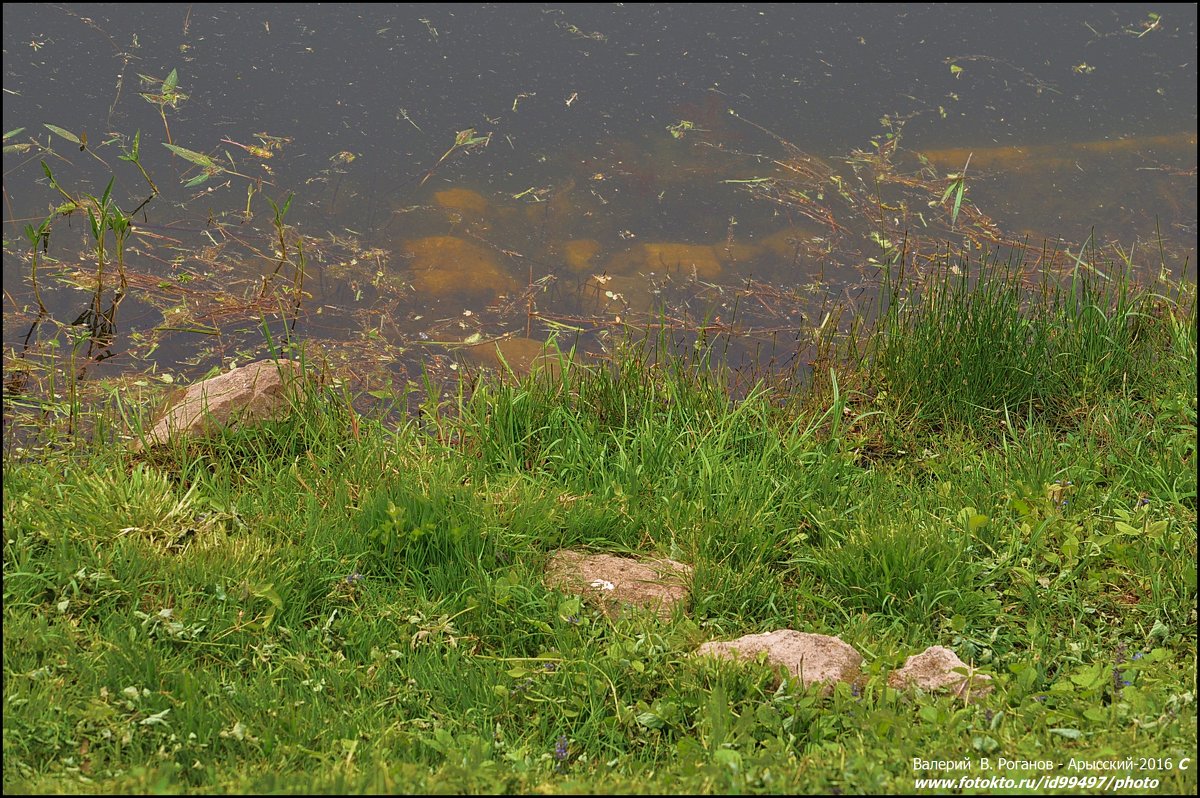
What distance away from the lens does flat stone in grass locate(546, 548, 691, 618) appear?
275cm

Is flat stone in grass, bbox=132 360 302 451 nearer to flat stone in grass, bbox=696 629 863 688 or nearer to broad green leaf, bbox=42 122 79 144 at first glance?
flat stone in grass, bbox=696 629 863 688

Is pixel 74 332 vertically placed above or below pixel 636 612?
above

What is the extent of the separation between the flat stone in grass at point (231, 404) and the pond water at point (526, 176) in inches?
26.3

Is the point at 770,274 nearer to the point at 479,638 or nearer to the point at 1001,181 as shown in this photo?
the point at 1001,181

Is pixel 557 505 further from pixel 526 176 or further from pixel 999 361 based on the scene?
pixel 526 176

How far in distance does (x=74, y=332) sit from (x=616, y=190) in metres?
2.68

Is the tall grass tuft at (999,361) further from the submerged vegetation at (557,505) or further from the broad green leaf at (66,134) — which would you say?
the broad green leaf at (66,134)

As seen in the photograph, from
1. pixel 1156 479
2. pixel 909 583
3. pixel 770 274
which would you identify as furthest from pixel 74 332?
pixel 1156 479

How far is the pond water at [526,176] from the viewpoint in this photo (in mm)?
4625

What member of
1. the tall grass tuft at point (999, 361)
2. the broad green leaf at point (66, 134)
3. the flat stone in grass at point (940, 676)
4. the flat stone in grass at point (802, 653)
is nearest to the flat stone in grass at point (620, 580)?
the flat stone in grass at point (802, 653)

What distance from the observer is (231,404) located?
3486 millimetres

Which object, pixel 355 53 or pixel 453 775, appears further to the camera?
pixel 355 53

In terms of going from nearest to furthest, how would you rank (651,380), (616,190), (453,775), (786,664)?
(453,775) < (786,664) < (651,380) < (616,190)

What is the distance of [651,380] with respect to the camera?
3771mm
